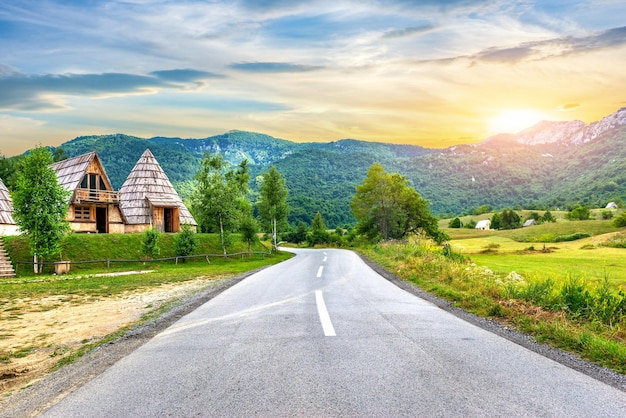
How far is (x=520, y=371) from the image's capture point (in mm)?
5246

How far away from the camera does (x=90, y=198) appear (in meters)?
37.1

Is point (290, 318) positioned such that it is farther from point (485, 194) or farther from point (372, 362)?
point (485, 194)

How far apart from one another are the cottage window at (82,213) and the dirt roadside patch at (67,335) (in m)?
26.2

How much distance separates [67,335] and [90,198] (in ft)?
107

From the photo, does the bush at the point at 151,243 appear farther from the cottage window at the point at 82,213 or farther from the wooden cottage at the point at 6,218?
the cottage window at the point at 82,213

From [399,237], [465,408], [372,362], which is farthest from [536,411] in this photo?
[399,237]

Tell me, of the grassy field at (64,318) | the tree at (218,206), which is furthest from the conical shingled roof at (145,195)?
the grassy field at (64,318)

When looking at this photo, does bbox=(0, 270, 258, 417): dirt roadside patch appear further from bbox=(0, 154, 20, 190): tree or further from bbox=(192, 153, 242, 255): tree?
bbox=(0, 154, 20, 190): tree

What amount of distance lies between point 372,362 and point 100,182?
40.7 m

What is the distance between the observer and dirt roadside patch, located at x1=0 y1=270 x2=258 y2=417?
5.05m

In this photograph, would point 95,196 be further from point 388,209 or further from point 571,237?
point 571,237

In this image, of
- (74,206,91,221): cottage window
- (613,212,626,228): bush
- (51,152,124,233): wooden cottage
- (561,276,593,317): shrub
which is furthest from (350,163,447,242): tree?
(561,276,593,317): shrub

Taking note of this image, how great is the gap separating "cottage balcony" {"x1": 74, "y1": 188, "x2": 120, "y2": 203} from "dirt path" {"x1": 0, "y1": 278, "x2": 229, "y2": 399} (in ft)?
82.4

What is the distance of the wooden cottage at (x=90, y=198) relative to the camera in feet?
120
